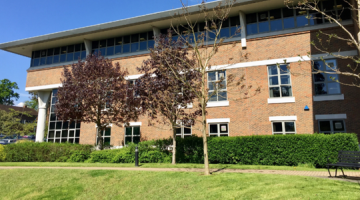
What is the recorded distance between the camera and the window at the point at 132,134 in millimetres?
20031

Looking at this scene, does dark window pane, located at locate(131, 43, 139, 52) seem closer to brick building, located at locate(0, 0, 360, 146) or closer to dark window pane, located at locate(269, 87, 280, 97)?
brick building, located at locate(0, 0, 360, 146)

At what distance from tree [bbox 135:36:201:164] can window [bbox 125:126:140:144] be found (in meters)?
7.16

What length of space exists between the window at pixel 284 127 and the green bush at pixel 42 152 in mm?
12036

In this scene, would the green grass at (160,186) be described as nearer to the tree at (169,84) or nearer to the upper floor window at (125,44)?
the tree at (169,84)

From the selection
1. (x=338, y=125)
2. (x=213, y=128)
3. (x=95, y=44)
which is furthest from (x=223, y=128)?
(x=95, y=44)

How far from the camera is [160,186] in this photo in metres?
8.23

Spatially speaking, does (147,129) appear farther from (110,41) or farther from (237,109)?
(110,41)

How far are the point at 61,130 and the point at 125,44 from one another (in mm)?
10261

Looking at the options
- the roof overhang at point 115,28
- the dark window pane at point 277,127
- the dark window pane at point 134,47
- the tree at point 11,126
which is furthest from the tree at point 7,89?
the dark window pane at point 277,127

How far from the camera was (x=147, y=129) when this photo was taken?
64.6ft

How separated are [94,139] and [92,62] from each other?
785 cm

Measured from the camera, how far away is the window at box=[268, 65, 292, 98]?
16.2 meters

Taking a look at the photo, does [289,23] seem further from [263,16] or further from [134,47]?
[134,47]

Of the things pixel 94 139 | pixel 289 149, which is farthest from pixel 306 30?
pixel 94 139
